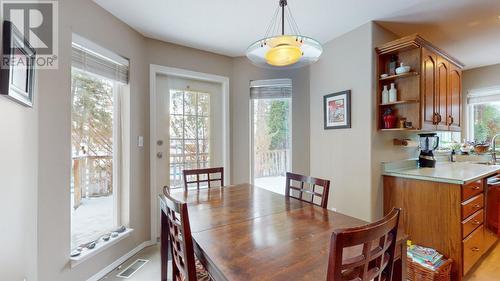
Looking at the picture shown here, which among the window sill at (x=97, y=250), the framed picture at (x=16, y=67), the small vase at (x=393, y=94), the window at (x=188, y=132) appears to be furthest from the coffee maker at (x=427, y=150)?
the framed picture at (x=16, y=67)

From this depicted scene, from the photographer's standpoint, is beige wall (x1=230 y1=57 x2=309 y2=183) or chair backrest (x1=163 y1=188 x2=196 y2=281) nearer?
chair backrest (x1=163 y1=188 x2=196 y2=281)

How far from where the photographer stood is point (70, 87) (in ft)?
5.83

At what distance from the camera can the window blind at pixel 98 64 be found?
1.85 m

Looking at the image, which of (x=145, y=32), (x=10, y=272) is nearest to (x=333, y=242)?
(x=10, y=272)

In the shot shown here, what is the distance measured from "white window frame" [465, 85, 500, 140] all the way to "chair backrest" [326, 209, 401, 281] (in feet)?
14.6

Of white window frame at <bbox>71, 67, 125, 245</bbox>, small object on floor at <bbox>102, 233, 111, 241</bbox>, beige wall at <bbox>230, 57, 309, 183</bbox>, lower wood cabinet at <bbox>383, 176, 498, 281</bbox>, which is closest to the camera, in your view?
lower wood cabinet at <bbox>383, 176, 498, 281</bbox>

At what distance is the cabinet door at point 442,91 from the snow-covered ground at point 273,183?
1.94 metres

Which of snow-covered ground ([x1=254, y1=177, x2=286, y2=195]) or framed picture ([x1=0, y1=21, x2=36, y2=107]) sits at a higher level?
framed picture ([x1=0, y1=21, x2=36, y2=107])

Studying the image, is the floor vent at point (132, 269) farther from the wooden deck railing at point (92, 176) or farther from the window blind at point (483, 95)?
the window blind at point (483, 95)

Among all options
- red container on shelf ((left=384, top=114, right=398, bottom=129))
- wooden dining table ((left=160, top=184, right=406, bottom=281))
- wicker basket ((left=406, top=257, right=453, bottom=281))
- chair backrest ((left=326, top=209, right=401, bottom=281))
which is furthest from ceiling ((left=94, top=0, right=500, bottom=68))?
wicker basket ((left=406, top=257, right=453, bottom=281))

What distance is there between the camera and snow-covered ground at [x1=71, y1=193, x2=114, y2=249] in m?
1.92

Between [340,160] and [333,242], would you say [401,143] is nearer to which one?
[340,160]

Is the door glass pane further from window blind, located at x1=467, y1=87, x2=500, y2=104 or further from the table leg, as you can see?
window blind, located at x1=467, y1=87, x2=500, y2=104

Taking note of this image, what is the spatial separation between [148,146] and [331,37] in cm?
249
